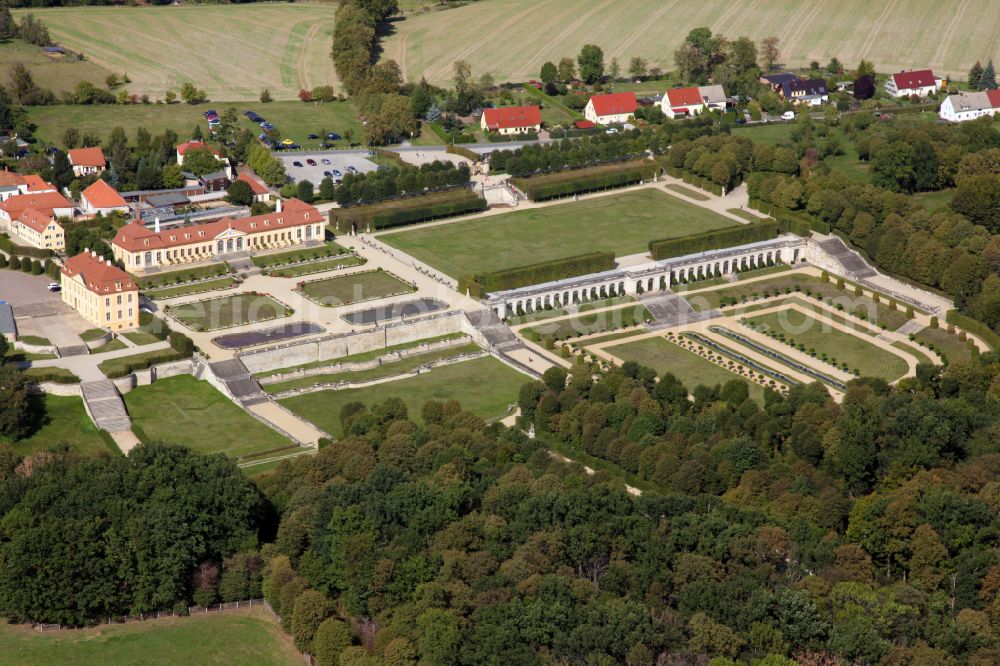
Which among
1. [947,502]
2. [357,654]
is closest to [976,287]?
[947,502]

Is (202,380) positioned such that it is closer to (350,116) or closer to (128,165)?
(128,165)

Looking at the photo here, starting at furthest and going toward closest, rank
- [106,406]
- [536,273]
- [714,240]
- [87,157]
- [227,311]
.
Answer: [87,157] → [714,240] → [536,273] → [227,311] → [106,406]

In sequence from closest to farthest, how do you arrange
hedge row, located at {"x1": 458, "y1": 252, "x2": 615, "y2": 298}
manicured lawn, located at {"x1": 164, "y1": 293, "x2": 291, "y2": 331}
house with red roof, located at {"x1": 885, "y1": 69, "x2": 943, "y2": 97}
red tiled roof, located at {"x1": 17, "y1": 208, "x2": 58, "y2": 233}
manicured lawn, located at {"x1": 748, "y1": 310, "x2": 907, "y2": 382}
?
manicured lawn, located at {"x1": 748, "y1": 310, "x2": 907, "y2": 382}, manicured lawn, located at {"x1": 164, "y1": 293, "x2": 291, "y2": 331}, hedge row, located at {"x1": 458, "y1": 252, "x2": 615, "y2": 298}, red tiled roof, located at {"x1": 17, "y1": 208, "x2": 58, "y2": 233}, house with red roof, located at {"x1": 885, "y1": 69, "x2": 943, "y2": 97}

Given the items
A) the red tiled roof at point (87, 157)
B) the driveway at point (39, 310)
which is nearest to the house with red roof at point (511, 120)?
the red tiled roof at point (87, 157)

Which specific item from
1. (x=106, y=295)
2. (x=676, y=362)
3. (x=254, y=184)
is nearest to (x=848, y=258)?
(x=676, y=362)

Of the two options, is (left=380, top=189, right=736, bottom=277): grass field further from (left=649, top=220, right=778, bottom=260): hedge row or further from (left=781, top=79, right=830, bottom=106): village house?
(left=781, top=79, right=830, bottom=106): village house

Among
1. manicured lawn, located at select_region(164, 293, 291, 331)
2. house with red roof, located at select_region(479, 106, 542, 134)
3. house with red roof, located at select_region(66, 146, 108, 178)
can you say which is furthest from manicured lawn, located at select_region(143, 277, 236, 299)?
house with red roof, located at select_region(479, 106, 542, 134)

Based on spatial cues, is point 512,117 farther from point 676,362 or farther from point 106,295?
point 106,295
